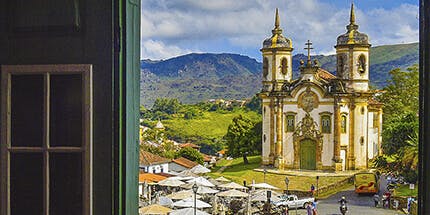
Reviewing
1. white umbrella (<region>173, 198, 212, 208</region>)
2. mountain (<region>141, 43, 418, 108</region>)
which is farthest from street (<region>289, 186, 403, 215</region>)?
mountain (<region>141, 43, 418, 108</region>)

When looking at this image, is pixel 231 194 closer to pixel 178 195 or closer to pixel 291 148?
pixel 178 195

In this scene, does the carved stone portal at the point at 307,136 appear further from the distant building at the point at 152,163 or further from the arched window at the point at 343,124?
the distant building at the point at 152,163

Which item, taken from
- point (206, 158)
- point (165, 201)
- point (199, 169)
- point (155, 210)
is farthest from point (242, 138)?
point (155, 210)

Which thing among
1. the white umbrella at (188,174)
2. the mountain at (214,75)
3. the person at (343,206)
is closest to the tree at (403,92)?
the mountain at (214,75)

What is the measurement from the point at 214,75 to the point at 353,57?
6.98 feet

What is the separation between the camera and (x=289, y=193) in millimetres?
7004

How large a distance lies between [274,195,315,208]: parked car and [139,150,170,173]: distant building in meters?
1.76

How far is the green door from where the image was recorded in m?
7.71

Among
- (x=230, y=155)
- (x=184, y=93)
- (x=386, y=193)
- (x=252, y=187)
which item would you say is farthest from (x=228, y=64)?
(x=386, y=193)

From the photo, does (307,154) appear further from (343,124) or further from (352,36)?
(352,36)
